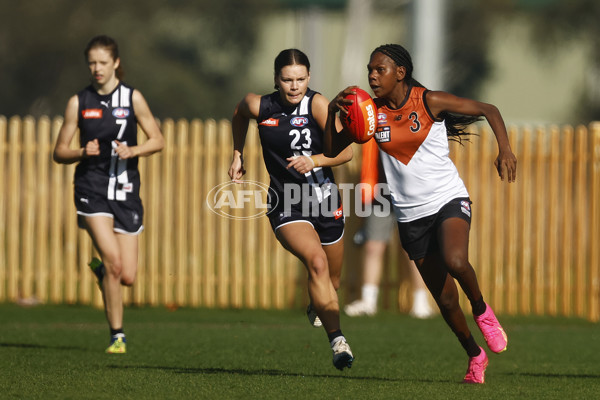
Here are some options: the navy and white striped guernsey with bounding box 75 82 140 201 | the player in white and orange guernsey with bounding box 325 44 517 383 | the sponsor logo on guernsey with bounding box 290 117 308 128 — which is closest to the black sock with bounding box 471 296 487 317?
the player in white and orange guernsey with bounding box 325 44 517 383

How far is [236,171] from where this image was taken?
27.9 ft

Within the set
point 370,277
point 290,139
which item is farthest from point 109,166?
point 370,277

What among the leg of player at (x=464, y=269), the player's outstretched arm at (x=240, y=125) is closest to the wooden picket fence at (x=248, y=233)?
the player's outstretched arm at (x=240, y=125)

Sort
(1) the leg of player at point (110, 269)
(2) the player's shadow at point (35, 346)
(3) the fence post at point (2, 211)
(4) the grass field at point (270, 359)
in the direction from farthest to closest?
(3) the fence post at point (2, 211)
(2) the player's shadow at point (35, 346)
(1) the leg of player at point (110, 269)
(4) the grass field at point (270, 359)

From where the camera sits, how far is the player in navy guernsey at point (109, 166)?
9.72 metres

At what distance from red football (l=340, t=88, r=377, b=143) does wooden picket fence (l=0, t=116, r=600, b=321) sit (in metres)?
7.13

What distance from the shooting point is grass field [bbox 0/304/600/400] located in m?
7.52

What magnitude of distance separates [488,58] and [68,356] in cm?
3860

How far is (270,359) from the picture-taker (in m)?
Answer: 9.56

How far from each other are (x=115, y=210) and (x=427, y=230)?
3089 mm

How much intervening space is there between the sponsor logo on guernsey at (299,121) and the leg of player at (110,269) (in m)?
2.26

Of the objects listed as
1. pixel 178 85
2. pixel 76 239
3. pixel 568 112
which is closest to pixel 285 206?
pixel 76 239

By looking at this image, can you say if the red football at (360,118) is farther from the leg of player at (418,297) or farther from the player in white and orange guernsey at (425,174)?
Answer: the leg of player at (418,297)

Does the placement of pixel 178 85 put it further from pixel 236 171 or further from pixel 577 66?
pixel 236 171
